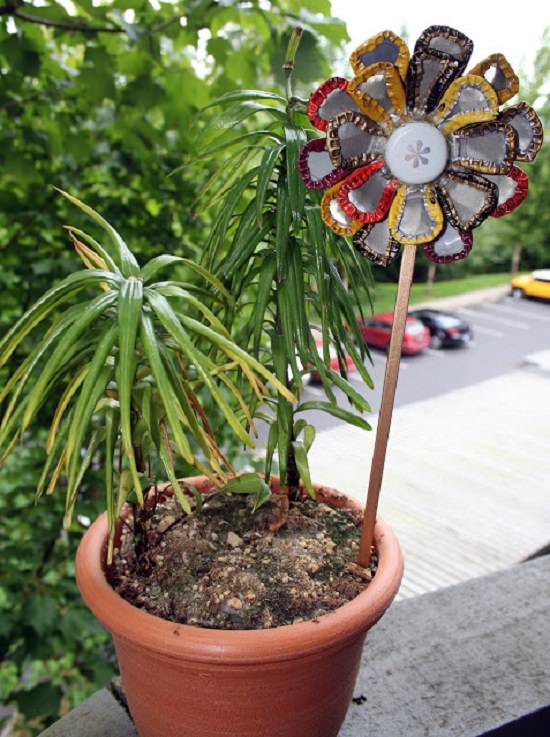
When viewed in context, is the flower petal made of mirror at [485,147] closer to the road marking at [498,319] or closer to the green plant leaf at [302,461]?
the green plant leaf at [302,461]

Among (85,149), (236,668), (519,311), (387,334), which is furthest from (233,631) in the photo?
(519,311)

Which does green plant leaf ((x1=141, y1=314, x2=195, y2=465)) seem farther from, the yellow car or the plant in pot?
the yellow car

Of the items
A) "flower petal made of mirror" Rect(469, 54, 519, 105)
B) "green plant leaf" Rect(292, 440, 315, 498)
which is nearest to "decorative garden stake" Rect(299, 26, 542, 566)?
"flower petal made of mirror" Rect(469, 54, 519, 105)

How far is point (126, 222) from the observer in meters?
1.46

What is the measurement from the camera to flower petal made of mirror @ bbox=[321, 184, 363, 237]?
0.63 m

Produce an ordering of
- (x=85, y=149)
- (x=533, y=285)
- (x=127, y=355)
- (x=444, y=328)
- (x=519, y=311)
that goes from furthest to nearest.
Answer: (x=519, y=311), (x=444, y=328), (x=533, y=285), (x=85, y=149), (x=127, y=355)

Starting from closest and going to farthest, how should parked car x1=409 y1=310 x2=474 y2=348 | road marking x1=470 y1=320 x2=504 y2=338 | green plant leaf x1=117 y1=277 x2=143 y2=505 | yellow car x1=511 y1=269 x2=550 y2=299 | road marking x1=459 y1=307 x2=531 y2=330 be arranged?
1. green plant leaf x1=117 y1=277 x2=143 y2=505
2. yellow car x1=511 y1=269 x2=550 y2=299
3. parked car x1=409 y1=310 x2=474 y2=348
4. road marking x1=470 y1=320 x2=504 y2=338
5. road marking x1=459 y1=307 x2=531 y2=330

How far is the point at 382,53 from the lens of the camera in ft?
1.94

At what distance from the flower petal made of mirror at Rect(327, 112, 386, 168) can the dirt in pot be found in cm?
41

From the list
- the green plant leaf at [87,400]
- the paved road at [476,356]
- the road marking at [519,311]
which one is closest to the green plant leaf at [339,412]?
the green plant leaf at [87,400]

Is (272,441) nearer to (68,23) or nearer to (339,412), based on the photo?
(339,412)

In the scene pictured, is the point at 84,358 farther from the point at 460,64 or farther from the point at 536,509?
the point at 536,509

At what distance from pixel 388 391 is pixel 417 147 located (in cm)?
24

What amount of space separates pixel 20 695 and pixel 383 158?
1168 millimetres
